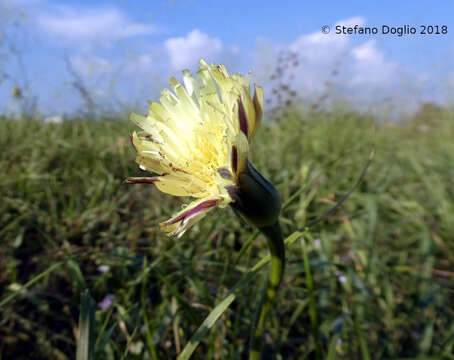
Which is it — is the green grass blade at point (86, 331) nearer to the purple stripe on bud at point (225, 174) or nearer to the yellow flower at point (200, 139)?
the yellow flower at point (200, 139)

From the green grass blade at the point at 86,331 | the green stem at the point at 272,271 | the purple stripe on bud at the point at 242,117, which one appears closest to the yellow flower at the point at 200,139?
the purple stripe on bud at the point at 242,117

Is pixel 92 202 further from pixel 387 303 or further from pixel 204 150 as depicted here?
pixel 387 303

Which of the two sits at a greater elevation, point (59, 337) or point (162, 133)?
point (162, 133)

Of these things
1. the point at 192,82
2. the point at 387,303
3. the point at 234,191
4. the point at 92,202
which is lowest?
the point at 387,303

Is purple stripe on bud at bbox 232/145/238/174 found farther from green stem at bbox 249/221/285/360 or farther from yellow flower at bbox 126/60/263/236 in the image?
green stem at bbox 249/221/285/360

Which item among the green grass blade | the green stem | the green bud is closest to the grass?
the green grass blade

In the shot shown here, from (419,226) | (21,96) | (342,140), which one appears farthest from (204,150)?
(21,96)

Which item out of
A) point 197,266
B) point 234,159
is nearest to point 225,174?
point 234,159
